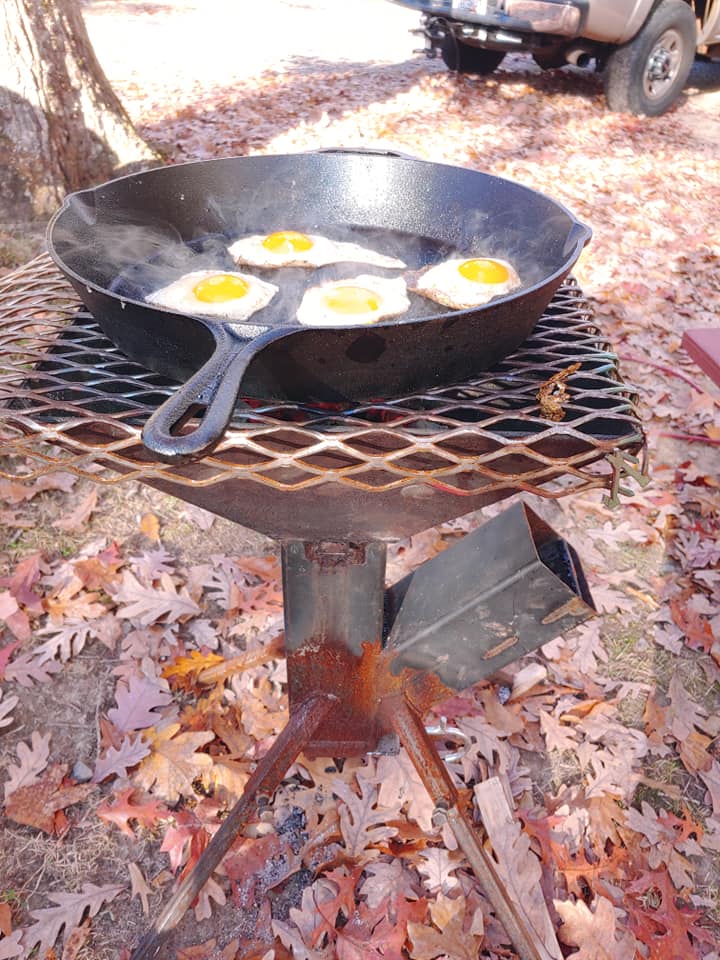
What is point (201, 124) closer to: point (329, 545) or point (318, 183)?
point (318, 183)

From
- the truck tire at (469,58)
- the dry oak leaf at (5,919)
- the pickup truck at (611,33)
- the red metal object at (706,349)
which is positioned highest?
the pickup truck at (611,33)

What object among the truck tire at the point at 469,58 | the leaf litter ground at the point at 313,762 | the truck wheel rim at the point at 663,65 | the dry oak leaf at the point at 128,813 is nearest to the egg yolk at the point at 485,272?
the leaf litter ground at the point at 313,762

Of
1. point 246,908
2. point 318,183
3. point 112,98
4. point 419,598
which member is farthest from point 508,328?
point 112,98

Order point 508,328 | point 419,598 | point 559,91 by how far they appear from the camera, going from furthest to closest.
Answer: point 559,91
point 419,598
point 508,328

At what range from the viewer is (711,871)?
2.39 metres

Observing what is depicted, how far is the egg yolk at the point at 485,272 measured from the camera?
2.11 metres

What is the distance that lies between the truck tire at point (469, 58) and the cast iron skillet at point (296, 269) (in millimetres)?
9500

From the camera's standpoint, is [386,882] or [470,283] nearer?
[470,283]

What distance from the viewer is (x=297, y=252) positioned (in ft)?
7.80

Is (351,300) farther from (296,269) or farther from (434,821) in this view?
(434,821)

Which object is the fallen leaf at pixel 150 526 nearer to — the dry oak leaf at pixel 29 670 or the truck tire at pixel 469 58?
the dry oak leaf at pixel 29 670

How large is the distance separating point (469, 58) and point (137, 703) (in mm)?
11185

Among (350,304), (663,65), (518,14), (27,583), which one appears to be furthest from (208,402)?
(663,65)

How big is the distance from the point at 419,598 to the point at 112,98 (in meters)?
5.28
